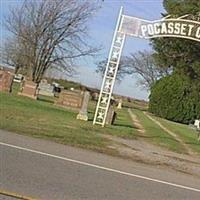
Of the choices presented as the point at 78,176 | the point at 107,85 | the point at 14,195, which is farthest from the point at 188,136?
the point at 14,195

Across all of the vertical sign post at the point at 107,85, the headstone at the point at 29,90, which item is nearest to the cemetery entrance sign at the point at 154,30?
the vertical sign post at the point at 107,85

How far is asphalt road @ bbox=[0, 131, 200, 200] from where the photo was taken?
819 cm

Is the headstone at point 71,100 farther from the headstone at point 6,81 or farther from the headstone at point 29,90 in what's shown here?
the headstone at point 6,81

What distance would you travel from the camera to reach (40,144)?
532 inches

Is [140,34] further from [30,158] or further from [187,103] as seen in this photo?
[187,103]

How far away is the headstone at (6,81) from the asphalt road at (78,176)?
26.6 metres

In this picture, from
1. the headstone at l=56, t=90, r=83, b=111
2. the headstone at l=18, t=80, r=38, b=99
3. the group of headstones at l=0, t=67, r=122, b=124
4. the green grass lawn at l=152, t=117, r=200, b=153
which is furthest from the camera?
the headstone at l=18, t=80, r=38, b=99

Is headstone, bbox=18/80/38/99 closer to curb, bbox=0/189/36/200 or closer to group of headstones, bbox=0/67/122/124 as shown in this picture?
group of headstones, bbox=0/67/122/124

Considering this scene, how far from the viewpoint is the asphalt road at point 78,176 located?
8.19 metres

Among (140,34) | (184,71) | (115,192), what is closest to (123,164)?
(115,192)

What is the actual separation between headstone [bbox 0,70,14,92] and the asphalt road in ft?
87.2

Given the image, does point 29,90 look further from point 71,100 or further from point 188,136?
point 188,136

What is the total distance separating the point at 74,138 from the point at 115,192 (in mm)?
7890

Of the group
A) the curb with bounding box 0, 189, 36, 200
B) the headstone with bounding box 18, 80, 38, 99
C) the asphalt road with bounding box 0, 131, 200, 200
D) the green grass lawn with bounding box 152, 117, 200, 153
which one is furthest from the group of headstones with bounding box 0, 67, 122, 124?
the curb with bounding box 0, 189, 36, 200
